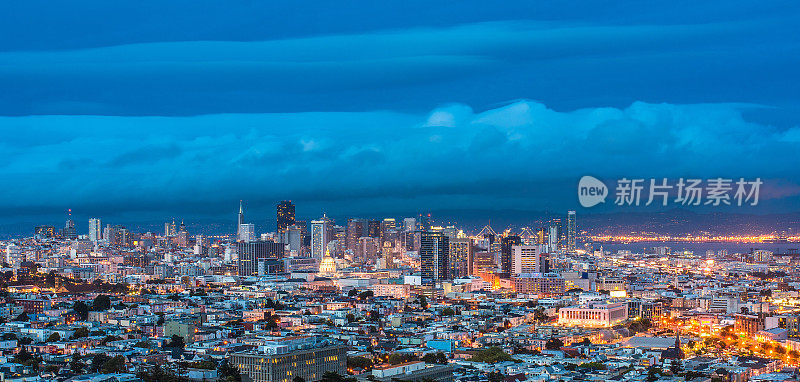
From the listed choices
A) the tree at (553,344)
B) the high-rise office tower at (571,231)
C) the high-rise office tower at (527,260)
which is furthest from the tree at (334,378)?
the high-rise office tower at (571,231)

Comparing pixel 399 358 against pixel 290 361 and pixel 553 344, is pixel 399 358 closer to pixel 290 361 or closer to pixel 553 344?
pixel 290 361

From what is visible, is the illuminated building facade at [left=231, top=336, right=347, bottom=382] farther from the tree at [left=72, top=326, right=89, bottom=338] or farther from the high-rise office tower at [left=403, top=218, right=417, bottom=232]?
the high-rise office tower at [left=403, top=218, right=417, bottom=232]

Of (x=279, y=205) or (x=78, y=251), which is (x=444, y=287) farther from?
(x=279, y=205)

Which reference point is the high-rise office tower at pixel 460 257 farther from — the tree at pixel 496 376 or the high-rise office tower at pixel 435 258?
the tree at pixel 496 376

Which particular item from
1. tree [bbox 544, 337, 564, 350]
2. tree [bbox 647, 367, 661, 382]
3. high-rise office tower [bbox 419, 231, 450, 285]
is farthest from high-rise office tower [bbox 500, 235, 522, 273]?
tree [bbox 647, 367, 661, 382]

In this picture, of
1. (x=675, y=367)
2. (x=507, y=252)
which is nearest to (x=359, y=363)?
(x=675, y=367)

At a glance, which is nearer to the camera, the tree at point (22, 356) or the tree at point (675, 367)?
the tree at point (675, 367)

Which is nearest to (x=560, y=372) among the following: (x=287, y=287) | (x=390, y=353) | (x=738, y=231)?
(x=390, y=353)
